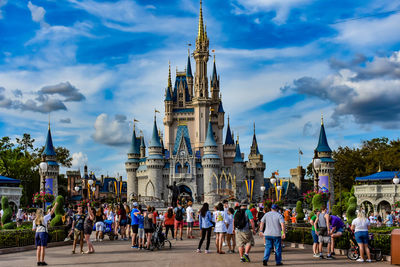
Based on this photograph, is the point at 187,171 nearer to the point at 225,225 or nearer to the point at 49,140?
the point at 49,140

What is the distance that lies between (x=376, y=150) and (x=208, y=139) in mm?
25167

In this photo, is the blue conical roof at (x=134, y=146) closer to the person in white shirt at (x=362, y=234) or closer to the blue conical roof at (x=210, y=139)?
the blue conical roof at (x=210, y=139)

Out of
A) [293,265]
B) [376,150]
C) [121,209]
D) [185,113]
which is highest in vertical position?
[185,113]

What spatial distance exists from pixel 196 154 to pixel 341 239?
223 feet

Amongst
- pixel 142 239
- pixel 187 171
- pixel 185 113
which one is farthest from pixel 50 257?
pixel 185 113

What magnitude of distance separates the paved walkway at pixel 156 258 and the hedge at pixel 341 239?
2.64 feet

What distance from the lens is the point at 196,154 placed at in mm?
85312

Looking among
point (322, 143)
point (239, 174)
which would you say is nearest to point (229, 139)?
point (239, 174)

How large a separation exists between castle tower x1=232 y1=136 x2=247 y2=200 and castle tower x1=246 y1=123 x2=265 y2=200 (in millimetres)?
3440

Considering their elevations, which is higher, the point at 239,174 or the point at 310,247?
the point at 239,174

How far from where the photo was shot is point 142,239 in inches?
753

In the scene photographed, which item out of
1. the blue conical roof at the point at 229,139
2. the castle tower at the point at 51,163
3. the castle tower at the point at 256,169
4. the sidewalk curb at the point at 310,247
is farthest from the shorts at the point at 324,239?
the blue conical roof at the point at 229,139

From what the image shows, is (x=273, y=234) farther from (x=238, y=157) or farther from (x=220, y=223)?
(x=238, y=157)

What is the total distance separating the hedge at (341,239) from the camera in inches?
639
